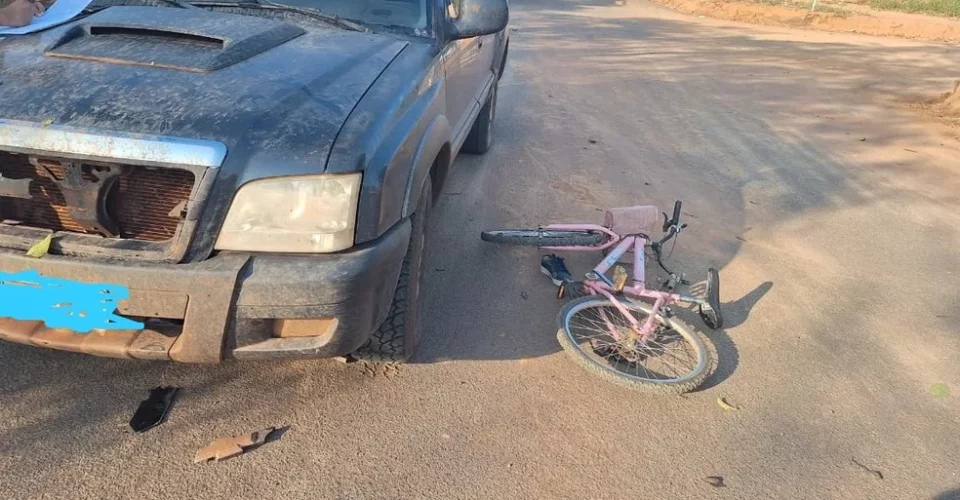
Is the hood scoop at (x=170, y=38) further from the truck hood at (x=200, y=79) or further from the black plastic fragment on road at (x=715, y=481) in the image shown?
the black plastic fragment on road at (x=715, y=481)

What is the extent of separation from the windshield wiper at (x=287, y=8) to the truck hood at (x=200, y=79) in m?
0.27

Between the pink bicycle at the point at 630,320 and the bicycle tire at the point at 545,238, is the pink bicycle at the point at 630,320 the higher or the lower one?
the lower one

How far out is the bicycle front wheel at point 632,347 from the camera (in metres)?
3.03

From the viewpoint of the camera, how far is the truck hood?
2158mm

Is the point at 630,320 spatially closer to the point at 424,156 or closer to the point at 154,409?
the point at 424,156

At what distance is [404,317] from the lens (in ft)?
9.11

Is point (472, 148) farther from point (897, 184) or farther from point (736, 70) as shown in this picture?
point (736, 70)

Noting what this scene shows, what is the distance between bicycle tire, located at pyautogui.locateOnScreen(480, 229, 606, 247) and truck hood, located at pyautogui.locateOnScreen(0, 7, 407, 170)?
140 centimetres

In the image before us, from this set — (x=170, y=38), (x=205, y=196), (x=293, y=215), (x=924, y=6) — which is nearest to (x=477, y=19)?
(x=170, y=38)

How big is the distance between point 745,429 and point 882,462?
1.70 feet

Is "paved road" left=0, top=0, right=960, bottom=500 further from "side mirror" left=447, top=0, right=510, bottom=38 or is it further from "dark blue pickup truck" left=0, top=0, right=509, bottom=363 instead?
A: "side mirror" left=447, top=0, right=510, bottom=38

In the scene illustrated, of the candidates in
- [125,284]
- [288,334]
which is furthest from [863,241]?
[125,284]

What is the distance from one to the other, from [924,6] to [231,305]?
32.0 m

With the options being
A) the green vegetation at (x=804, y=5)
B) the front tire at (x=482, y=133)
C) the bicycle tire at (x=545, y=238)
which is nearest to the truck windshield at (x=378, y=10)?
the bicycle tire at (x=545, y=238)
